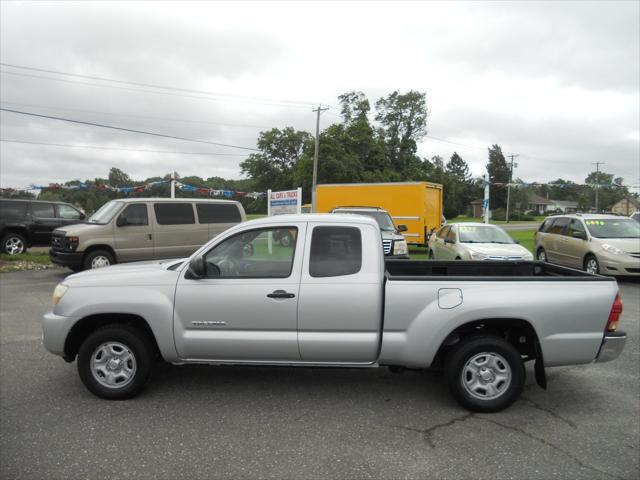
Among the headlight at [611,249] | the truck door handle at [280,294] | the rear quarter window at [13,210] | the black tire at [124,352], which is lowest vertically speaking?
the black tire at [124,352]

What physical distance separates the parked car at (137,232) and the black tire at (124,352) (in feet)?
26.0

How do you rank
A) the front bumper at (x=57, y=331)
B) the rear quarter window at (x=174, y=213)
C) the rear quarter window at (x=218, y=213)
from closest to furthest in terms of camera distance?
1. the front bumper at (x=57, y=331)
2. the rear quarter window at (x=174, y=213)
3. the rear quarter window at (x=218, y=213)

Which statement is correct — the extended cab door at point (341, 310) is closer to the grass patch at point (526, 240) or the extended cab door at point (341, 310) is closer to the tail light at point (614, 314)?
the tail light at point (614, 314)

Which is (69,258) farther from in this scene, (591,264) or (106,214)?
(591,264)

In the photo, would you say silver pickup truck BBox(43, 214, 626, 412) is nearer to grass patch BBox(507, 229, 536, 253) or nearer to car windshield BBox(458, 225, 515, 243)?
car windshield BBox(458, 225, 515, 243)

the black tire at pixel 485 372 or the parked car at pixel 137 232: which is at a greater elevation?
the parked car at pixel 137 232

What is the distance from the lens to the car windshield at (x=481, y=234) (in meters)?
12.6

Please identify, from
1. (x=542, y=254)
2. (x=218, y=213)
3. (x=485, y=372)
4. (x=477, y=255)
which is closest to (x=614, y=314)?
(x=485, y=372)

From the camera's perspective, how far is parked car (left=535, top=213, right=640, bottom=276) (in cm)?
1170

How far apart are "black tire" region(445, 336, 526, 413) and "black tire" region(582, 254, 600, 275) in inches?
365

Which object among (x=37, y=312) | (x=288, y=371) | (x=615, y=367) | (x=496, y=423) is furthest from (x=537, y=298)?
(x=37, y=312)

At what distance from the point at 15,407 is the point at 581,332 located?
193 inches

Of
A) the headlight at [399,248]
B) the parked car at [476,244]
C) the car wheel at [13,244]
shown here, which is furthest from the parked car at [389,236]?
the car wheel at [13,244]

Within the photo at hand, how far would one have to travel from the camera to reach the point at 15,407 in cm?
431
